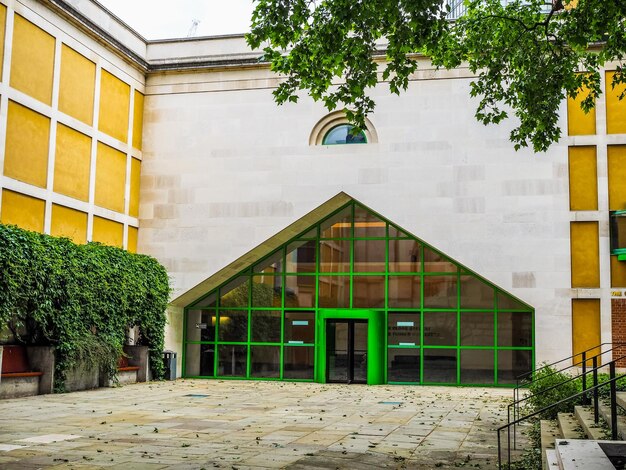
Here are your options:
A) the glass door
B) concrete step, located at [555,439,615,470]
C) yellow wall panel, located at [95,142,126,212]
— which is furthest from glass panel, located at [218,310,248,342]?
concrete step, located at [555,439,615,470]

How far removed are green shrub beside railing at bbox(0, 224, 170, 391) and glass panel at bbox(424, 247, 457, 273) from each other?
8345 millimetres

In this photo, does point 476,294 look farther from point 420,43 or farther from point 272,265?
point 420,43

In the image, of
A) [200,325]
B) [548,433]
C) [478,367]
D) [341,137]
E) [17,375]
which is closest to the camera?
[548,433]

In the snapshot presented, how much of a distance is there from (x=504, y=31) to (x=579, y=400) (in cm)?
648

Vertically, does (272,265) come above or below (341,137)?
below

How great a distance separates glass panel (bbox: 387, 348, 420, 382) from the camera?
23.3 m

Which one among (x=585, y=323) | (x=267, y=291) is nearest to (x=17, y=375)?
(x=267, y=291)

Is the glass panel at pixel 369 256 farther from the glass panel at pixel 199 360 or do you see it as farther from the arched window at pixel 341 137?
the glass panel at pixel 199 360

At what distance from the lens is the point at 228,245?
79.2 feet

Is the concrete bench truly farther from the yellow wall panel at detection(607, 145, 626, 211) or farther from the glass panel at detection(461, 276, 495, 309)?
the yellow wall panel at detection(607, 145, 626, 211)

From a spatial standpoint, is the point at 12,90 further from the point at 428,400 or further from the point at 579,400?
the point at 579,400

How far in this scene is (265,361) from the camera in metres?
24.4

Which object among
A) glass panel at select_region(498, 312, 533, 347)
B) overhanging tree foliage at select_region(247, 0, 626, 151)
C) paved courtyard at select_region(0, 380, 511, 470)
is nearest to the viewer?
paved courtyard at select_region(0, 380, 511, 470)

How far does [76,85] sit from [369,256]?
10.3 meters
